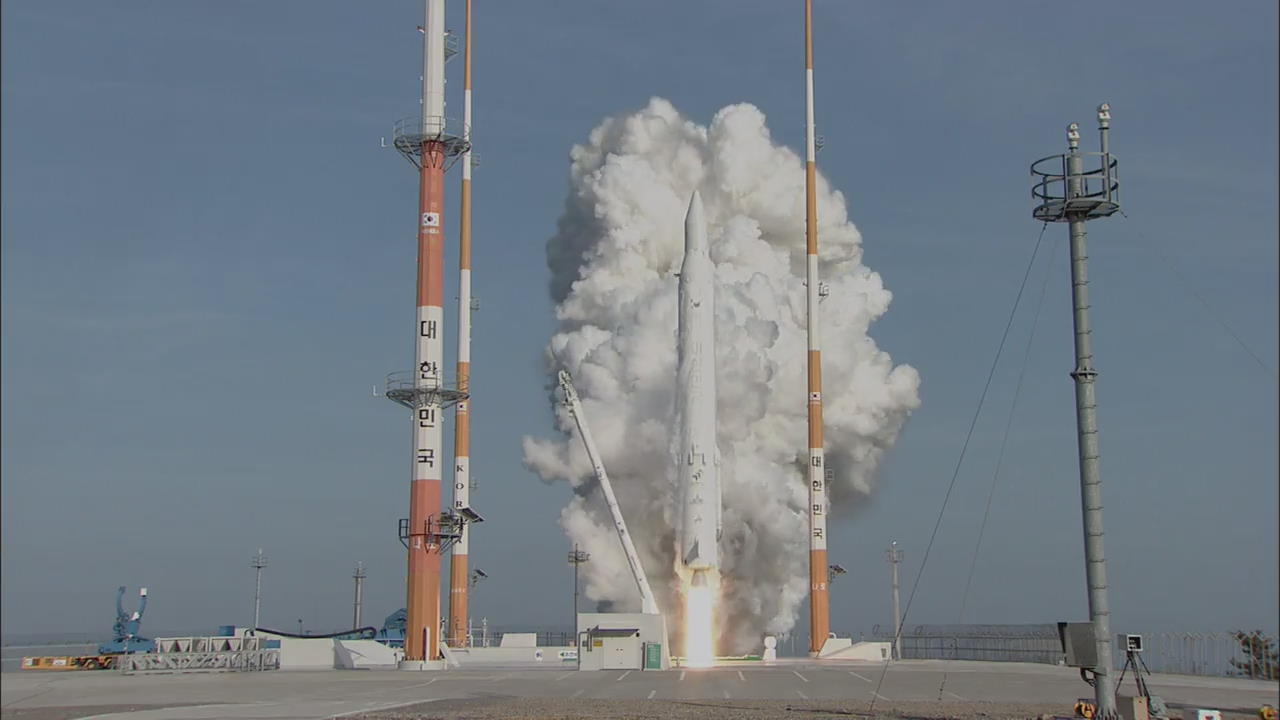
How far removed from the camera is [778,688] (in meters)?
38.3

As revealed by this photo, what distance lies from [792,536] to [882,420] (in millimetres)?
10107

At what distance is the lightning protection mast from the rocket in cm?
1331

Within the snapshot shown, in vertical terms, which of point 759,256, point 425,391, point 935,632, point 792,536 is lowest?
point 935,632

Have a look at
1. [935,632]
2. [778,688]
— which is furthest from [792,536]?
[778,688]

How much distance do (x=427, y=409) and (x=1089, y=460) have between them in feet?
105

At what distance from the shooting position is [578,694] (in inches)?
1420

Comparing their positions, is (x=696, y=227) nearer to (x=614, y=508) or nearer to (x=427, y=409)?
(x=614, y=508)

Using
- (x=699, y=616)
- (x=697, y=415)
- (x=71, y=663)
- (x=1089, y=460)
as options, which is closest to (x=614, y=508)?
(x=697, y=415)

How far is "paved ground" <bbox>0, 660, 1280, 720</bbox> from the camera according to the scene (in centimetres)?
2966

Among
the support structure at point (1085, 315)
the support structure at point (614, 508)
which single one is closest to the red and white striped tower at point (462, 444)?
the support structure at point (614, 508)

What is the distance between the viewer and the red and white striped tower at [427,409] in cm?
5331

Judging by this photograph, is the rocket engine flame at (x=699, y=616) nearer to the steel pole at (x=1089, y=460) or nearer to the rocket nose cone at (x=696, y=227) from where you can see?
the rocket nose cone at (x=696, y=227)

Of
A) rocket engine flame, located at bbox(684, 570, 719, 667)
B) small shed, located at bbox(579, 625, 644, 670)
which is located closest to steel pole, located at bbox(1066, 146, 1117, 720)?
small shed, located at bbox(579, 625, 644, 670)

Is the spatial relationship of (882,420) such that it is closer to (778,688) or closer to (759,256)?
(759,256)
